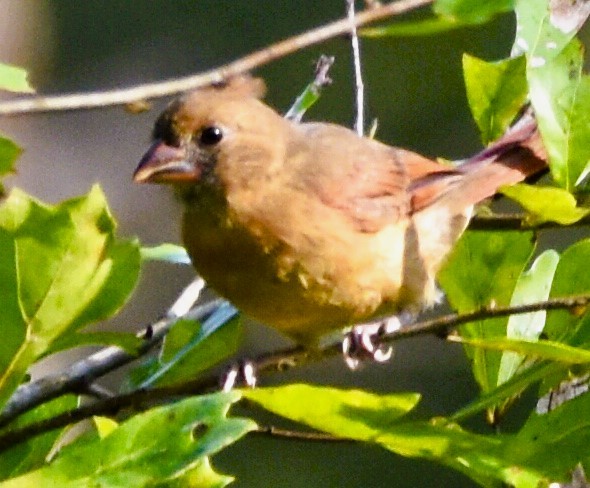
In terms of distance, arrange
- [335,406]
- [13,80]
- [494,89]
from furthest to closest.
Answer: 1. [494,89]
2. [13,80]
3. [335,406]

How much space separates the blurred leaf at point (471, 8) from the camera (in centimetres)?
195

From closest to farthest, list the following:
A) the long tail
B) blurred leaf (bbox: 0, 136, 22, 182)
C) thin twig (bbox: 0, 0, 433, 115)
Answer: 1. blurred leaf (bbox: 0, 136, 22, 182)
2. thin twig (bbox: 0, 0, 433, 115)
3. the long tail

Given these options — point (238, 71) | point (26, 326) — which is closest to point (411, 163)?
point (238, 71)

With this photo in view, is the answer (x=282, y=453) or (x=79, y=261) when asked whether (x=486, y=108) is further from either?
(x=282, y=453)

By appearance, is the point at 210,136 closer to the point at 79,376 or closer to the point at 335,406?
the point at 79,376

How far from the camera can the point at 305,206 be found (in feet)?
9.15

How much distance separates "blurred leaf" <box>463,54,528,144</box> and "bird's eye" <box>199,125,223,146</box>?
0.66 meters

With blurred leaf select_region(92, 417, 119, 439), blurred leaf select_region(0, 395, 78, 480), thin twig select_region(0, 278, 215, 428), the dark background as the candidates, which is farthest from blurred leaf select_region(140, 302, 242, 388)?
the dark background

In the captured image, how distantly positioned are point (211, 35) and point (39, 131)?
1250 millimetres

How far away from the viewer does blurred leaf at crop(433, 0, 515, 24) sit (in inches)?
76.6

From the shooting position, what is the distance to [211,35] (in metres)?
7.56

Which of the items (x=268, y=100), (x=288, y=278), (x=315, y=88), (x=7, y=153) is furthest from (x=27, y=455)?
(x=268, y=100)

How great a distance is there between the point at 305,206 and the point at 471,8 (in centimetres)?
91

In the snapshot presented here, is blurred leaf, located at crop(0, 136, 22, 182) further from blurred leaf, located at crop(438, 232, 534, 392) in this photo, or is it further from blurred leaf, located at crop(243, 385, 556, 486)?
blurred leaf, located at crop(438, 232, 534, 392)
